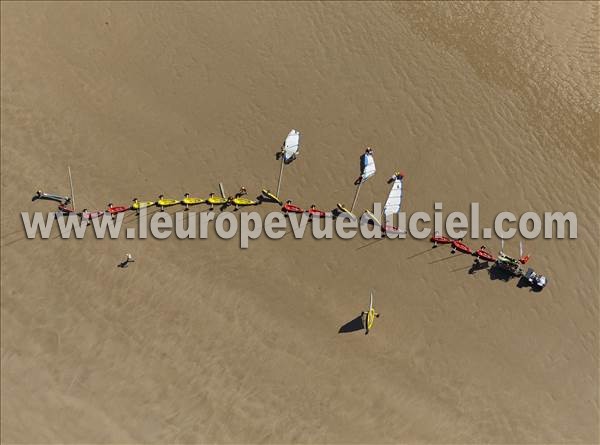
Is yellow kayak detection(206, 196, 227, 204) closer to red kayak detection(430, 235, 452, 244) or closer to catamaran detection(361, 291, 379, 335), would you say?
catamaran detection(361, 291, 379, 335)

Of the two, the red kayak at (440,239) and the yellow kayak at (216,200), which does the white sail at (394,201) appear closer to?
the red kayak at (440,239)

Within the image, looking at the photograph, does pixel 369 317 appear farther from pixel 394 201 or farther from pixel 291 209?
pixel 291 209

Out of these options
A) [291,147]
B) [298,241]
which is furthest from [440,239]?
[291,147]

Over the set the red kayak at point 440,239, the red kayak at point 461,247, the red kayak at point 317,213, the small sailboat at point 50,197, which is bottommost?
the red kayak at point 461,247

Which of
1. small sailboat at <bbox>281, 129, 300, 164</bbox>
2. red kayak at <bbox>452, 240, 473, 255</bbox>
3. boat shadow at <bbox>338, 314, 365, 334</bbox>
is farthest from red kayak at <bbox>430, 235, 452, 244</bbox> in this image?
small sailboat at <bbox>281, 129, 300, 164</bbox>

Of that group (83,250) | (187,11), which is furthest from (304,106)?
(83,250)

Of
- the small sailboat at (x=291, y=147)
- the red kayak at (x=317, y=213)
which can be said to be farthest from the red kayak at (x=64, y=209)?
the red kayak at (x=317, y=213)
